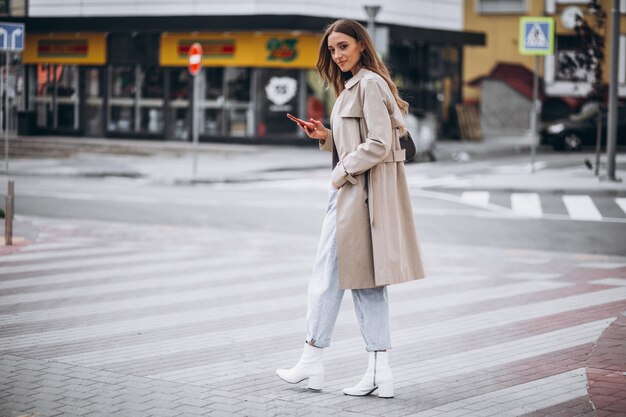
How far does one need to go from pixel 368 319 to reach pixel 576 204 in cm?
1363

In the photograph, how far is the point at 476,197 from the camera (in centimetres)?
2048

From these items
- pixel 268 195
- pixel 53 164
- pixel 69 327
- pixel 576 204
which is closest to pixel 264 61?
pixel 53 164

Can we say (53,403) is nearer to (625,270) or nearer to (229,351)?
(229,351)

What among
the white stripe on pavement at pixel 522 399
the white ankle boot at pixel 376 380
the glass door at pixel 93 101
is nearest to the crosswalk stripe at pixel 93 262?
the white ankle boot at pixel 376 380

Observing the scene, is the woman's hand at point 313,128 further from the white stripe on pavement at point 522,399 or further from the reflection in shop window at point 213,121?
the reflection in shop window at point 213,121

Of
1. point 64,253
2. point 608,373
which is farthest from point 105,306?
point 608,373

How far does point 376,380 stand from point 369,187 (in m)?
1.07

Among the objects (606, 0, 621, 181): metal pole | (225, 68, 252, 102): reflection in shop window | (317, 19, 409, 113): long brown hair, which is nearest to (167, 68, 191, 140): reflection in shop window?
(225, 68, 252, 102): reflection in shop window

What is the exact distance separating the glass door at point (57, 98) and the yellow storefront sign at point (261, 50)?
576cm

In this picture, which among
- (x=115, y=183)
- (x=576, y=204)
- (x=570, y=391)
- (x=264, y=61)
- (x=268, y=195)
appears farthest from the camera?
(x=264, y=61)

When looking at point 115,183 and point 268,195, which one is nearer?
point 268,195

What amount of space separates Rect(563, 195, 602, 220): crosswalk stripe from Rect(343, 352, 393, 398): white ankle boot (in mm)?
11489

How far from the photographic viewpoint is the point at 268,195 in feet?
68.6

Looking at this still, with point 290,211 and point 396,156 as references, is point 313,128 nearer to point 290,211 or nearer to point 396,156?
point 396,156
